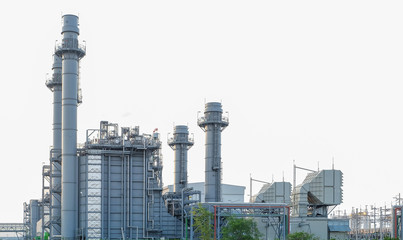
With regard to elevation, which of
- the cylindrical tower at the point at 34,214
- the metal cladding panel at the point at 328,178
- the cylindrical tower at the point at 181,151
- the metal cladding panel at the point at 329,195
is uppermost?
the cylindrical tower at the point at 181,151

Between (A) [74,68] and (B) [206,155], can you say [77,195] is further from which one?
(B) [206,155]

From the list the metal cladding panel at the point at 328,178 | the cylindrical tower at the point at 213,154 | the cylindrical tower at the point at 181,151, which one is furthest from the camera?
the cylindrical tower at the point at 181,151

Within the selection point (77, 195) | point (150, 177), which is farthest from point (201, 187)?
point (77, 195)

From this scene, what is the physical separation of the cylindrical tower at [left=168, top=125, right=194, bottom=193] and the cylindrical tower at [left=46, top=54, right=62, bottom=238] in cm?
2715

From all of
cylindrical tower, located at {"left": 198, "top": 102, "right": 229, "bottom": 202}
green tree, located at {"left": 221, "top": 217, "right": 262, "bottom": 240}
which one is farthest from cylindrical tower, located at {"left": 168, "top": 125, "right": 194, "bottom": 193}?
green tree, located at {"left": 221, "top": 217, "right": 262, "bottom": 240}

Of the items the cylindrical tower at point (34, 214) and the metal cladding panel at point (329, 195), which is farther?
the cylindrical tower at point (34, 214)

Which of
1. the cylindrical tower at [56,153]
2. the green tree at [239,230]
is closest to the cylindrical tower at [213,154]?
the cylindrical tower at [56,153]

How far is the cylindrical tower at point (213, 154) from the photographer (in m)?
85.9

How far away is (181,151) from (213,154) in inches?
615

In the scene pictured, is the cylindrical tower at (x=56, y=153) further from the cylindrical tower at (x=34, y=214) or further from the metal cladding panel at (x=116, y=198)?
the cylindrical tower at (x=34, y=214)

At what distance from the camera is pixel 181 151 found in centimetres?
10069

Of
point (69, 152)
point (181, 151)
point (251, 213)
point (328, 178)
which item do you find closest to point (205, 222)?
point (251, 213)

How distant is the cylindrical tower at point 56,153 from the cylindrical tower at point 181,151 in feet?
89.1

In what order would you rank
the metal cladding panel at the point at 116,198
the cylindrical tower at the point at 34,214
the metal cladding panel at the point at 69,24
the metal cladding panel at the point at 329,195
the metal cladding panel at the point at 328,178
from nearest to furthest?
the metal cladding panel at the point at 116,198, the metal cladding panel at the point at 69,24, the metal cladding panel at the point at 328,178, the metal cladding panel at the point at 329,195, the cylindrical tower at the point at 34,214
